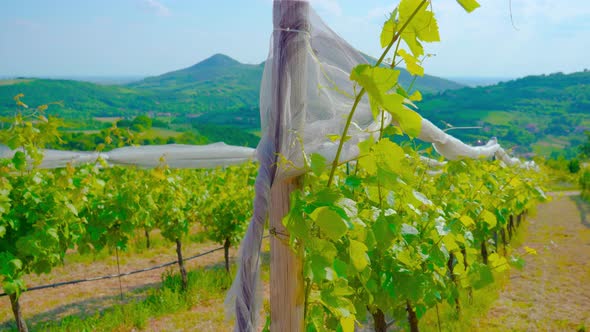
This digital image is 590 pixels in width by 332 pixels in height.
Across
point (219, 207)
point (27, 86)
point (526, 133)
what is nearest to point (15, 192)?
point (219, 207)

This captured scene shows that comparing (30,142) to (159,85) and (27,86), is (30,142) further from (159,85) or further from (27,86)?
(159,85)

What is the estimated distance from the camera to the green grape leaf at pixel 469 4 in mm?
904

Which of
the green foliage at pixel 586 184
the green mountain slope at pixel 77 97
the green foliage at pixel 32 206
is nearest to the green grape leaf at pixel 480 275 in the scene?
the green foliage at pixel 32 206

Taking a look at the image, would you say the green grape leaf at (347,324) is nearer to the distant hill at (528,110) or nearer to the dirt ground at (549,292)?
the dirt ground at (549,292)

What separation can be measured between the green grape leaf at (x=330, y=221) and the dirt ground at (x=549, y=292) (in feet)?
7.66

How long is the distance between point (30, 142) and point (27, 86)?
276 feet

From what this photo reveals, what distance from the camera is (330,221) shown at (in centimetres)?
107

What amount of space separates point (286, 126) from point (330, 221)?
0.35 meters

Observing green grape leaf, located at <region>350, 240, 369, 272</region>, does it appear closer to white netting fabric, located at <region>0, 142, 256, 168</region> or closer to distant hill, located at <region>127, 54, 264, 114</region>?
white netting fabric, located at <region>0, 142, 256, 168</region>

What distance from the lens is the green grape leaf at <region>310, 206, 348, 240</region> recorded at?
1.06 meters

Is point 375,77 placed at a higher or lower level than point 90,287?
higher

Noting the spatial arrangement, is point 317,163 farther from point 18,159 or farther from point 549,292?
point 549,292

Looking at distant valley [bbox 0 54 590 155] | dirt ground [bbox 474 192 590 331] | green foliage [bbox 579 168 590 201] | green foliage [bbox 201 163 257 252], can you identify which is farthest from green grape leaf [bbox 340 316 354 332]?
distant valley [bbox 0 54 590 155]

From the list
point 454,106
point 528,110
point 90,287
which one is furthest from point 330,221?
point 528,110
